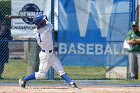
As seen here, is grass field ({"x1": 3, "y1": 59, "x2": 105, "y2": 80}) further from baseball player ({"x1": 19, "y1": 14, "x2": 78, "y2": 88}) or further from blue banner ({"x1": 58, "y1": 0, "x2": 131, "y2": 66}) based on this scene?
baseball player ({"x1": 19, "y1": 14, "x2": 78, "y2": 88})

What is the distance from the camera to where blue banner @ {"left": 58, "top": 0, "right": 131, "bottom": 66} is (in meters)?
15.1

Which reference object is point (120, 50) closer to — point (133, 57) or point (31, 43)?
point (133, 57)

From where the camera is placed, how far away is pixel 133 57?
1509 cm

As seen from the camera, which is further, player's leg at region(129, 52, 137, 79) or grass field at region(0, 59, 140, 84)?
grass field at region(0, 59, 140, 84)

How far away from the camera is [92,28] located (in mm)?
15172

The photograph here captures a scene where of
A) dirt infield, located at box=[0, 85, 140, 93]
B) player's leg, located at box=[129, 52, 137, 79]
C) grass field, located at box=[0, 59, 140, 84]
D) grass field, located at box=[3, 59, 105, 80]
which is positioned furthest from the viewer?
grass field, located at box=[3, 59, 105, 80]

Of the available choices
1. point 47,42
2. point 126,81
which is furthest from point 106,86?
point 47,42

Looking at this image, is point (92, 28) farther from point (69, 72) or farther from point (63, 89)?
point (63, 89)

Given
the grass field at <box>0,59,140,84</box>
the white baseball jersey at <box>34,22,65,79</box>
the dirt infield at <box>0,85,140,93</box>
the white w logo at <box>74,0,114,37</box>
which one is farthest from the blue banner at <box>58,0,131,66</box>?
the white baseball jersey at <box>34,22,65,79</box>

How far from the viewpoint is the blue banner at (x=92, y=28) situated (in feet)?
49.6

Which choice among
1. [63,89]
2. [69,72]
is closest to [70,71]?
[69,72]

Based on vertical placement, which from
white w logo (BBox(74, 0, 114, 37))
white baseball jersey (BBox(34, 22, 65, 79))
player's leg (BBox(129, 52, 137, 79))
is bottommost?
player's leg (BBox(129, 52, 137, 79))

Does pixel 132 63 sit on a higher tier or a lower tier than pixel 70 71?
higher

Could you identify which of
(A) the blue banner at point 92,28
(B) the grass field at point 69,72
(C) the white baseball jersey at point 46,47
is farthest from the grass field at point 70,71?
(C) the white baseball jersey at point 46,47
